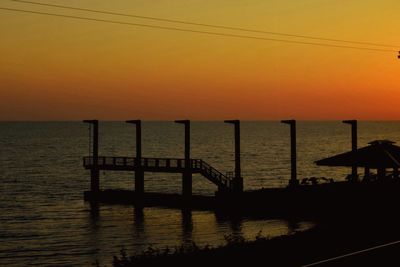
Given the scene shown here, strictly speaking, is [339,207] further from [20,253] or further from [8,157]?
[8,157]

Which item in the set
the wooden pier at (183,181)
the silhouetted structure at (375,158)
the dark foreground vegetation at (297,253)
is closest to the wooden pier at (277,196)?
the wooden pier at (183,181)

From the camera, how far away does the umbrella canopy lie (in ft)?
125

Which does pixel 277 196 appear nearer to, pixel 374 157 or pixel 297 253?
pixel 374 157

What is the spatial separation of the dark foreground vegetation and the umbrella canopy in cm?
1477

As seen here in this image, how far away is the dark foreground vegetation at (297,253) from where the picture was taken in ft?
53.3

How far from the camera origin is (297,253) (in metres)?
18.6

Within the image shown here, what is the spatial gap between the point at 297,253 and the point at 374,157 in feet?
69.6

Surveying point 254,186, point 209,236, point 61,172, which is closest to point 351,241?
point 209,236

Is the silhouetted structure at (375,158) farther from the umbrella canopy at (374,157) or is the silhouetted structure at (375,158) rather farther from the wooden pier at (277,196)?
the wooden pier at (277,196)

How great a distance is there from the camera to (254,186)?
262ft

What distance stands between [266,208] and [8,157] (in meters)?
107

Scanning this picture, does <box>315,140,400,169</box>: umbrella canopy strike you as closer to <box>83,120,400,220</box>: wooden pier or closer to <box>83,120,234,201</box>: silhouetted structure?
<box>83,120,400,220</box>: wooden pier

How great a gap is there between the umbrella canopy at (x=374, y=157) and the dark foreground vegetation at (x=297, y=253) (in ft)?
48.5

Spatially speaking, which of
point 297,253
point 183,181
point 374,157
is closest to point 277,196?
point 374,157
